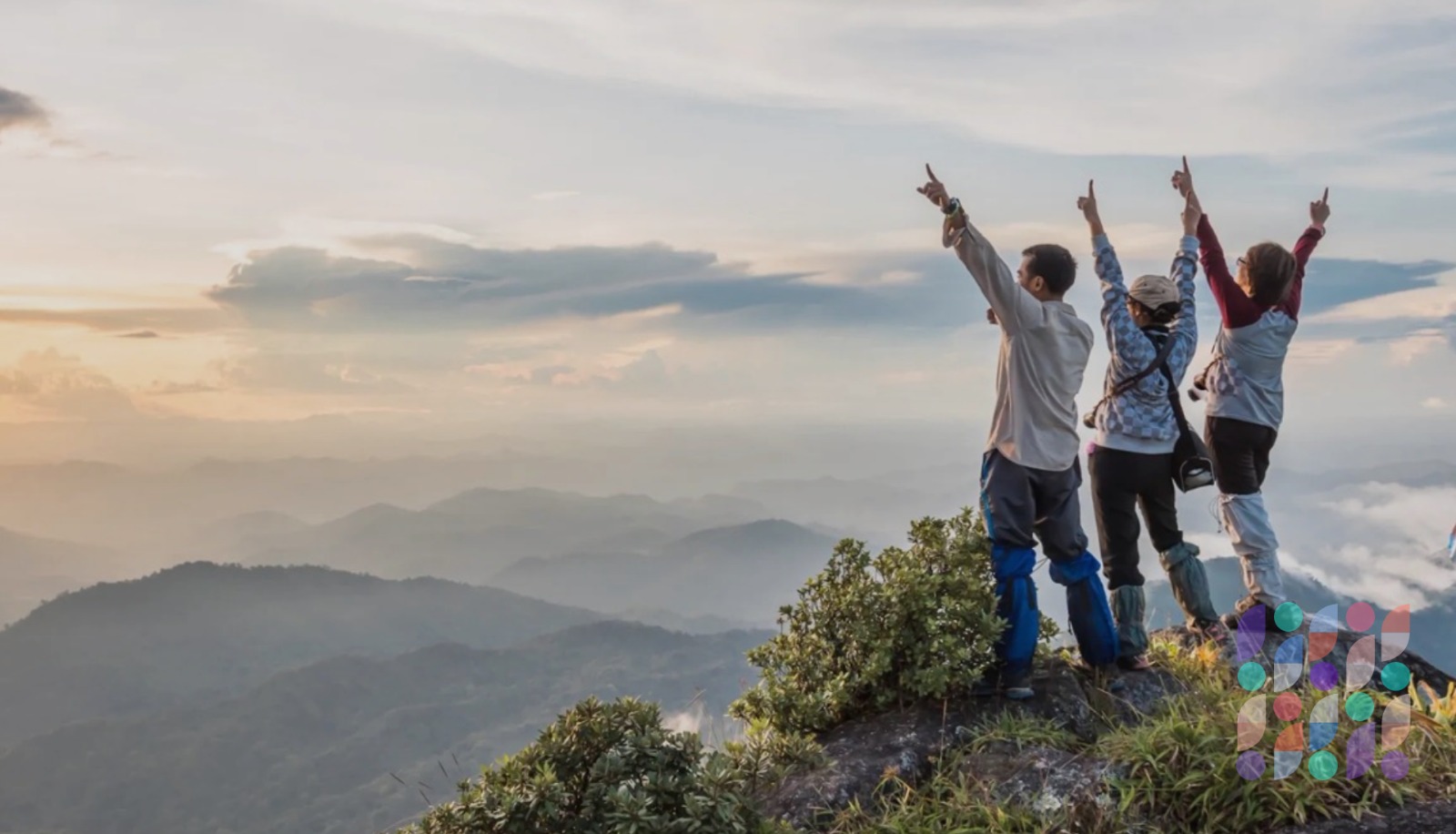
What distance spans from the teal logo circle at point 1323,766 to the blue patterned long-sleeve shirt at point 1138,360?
237 cm

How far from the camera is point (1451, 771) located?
5957mm

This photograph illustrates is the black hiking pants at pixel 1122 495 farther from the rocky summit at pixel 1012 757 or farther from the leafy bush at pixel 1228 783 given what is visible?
the leafy bush at pixel 1228 783

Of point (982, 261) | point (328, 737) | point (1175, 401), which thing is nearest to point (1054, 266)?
point (982, 261)

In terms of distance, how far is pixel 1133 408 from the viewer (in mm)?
7555

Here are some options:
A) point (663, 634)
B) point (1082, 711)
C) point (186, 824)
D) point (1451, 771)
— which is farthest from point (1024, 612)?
point (663, 634)

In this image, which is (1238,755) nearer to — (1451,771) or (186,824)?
(1451,771)

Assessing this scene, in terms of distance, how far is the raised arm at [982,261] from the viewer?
639 centimetres

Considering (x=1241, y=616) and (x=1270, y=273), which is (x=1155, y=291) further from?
(x=1241, y=616)

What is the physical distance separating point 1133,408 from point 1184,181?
183 centimetres

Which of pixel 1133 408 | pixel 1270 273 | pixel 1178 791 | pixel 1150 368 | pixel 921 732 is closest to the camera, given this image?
pixel 1178 791

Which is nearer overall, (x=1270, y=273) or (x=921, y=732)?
(x=921, y=732)

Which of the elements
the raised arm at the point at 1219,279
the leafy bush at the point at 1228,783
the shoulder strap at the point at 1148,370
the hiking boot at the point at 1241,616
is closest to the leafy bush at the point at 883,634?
the leafy bush at the point at 1228,783

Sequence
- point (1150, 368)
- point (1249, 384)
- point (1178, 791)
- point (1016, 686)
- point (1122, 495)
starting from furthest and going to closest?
point (1249, 384) < point (1122, 495) < point (1150, 368) < point (1016, 686) < point (1178, 791)

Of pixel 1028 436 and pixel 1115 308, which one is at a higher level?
pixel 1115 308
